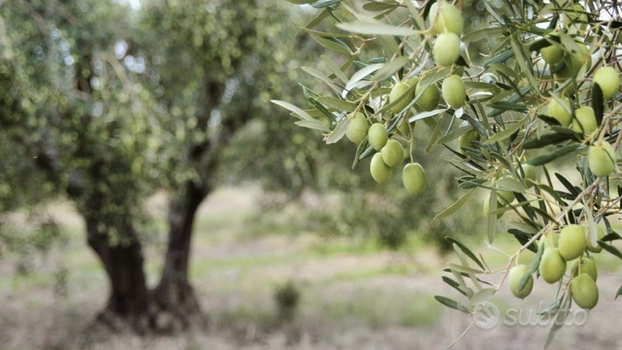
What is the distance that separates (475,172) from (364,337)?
630 centimetres

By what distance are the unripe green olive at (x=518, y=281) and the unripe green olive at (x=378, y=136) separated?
219mm

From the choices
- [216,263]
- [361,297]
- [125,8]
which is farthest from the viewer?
[216,263]

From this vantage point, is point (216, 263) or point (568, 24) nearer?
point (568, 24)

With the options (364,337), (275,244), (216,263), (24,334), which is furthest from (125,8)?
(275,244)

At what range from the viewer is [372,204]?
688 cm

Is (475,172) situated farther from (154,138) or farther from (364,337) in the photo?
(364,337)

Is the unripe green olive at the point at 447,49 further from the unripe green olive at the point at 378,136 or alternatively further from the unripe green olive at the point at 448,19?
the unripe green olive at the point at 378,136

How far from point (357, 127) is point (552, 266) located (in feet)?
0.90

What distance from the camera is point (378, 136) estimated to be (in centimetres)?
71

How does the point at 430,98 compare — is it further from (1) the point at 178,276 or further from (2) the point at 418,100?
(1) the point at 178,276

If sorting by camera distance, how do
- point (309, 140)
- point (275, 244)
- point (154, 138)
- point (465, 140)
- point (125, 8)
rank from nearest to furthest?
point (465, 140)
point (154, 138)
point (309, 140)
point (125, 8)
point (275, 244)

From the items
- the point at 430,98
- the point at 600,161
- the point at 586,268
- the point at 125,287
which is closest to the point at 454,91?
the point at 430,98

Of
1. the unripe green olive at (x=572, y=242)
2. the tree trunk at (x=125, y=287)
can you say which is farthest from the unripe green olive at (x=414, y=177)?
the tree trunk at (x=125, y=287)

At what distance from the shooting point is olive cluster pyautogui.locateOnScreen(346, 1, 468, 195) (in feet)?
1.78
